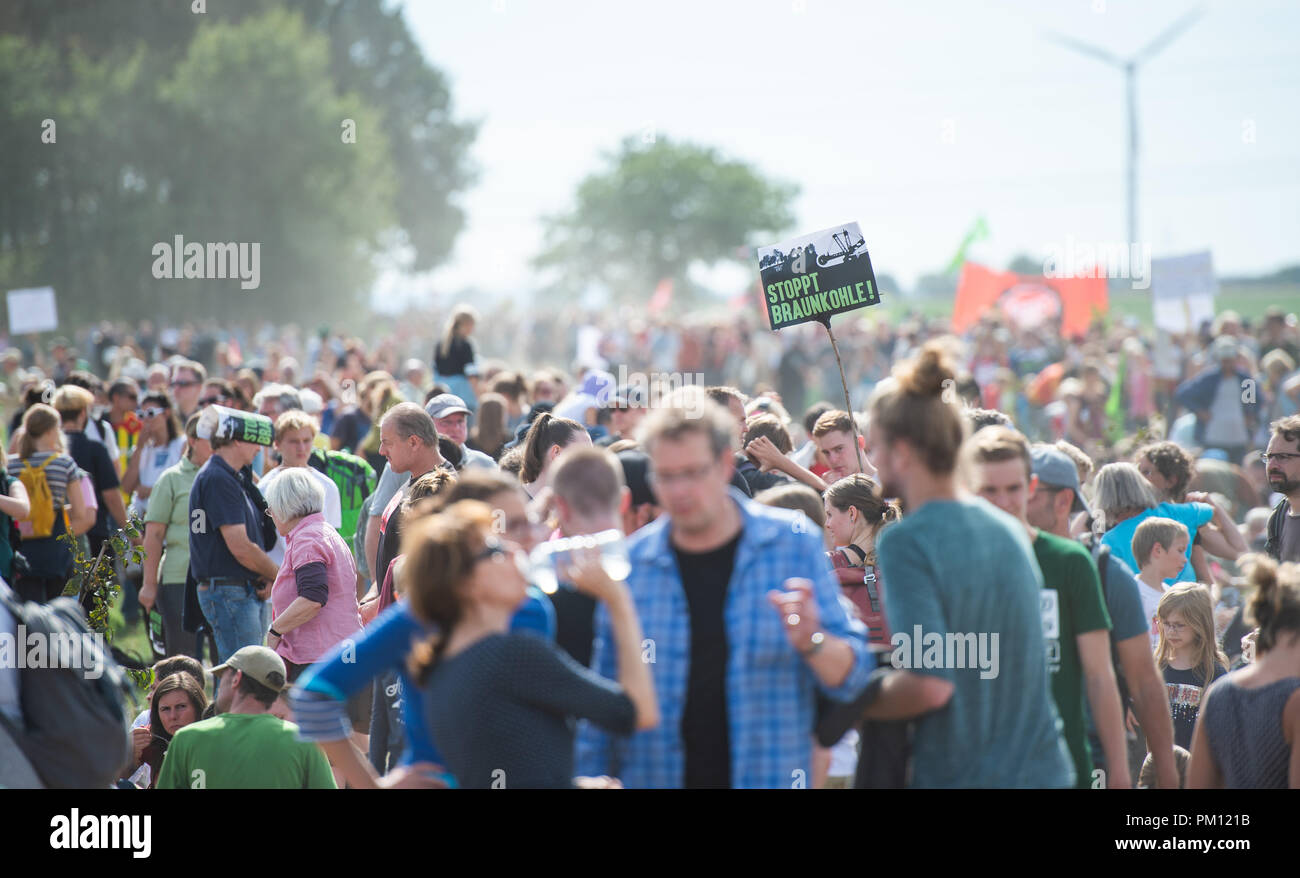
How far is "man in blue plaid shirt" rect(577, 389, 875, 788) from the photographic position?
3037mm

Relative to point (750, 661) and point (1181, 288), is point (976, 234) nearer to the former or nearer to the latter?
point (1181, 288)

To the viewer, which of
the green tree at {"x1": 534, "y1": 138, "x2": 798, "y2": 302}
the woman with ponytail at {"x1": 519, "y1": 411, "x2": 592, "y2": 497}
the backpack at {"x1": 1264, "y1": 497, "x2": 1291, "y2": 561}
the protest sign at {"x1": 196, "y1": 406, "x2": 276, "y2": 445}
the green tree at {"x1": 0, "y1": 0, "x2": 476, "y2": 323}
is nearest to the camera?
the woman with ponytail at {"x1": 519, "y1": 411, "x2": 592, "y2": 497}

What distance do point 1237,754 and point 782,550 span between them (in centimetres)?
177

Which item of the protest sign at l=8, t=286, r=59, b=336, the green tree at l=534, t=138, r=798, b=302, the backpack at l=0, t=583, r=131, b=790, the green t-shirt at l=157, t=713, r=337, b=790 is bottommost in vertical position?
the green t-shirt at l=157, t=713, r=337, b=790

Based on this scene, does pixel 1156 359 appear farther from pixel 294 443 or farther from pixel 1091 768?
pixel 1091 768

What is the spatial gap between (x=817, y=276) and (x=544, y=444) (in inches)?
62.0

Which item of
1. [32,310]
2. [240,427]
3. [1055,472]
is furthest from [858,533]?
[32,310]

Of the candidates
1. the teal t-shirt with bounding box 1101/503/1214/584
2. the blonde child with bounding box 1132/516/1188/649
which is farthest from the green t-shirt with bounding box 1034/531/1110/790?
the blonde child with bounding box 1132/516/1188/649

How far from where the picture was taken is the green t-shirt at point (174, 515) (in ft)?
24.2

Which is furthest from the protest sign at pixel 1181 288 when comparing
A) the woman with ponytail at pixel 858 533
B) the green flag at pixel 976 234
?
the woman with ponytail at pixel 858 533

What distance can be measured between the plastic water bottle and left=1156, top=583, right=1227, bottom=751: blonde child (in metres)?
3.32

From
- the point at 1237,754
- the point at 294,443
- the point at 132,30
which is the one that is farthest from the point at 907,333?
the point at 132,30

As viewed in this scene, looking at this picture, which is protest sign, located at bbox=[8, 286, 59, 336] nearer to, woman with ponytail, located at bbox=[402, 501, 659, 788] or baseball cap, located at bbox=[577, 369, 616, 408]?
baseball cap, located at bbox=[577, 369, 616, 408]

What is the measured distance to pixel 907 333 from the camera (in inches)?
935
